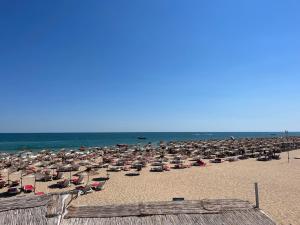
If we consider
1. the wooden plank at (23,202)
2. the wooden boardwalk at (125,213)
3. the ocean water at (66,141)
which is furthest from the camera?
A: the ocean water at (66,141)

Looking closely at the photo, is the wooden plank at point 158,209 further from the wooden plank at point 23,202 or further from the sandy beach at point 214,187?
the sandy beach at point 214,187

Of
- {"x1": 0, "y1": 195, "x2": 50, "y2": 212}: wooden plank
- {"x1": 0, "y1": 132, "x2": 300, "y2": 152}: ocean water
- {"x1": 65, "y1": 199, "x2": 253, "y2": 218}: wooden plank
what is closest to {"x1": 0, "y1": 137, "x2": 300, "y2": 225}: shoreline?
{"x1": 65, "y1": 199, "x2": 253, "y2": 218}: wooden plank

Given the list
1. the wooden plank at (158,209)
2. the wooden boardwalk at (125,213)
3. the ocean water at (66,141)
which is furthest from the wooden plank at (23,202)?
the ocean water at (66,141)

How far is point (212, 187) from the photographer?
630 inches

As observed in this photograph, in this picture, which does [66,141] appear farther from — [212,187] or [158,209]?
[158,209]

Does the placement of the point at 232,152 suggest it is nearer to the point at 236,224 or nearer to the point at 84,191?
the point at 84,191

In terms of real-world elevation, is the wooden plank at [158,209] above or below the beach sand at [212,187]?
above

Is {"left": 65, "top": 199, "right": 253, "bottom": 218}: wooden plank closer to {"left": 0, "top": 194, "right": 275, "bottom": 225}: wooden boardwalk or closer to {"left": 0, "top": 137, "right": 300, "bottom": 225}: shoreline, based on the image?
{"left": 0, "top": 194, "right": 275, "bottom": 225}: wooden boardwalk

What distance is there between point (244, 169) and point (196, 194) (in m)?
10.0

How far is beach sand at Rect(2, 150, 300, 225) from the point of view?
12570 millimetres

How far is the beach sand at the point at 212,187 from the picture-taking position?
12570mm

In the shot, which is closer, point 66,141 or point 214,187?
point 214,187

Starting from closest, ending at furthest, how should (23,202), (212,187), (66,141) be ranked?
(23,202), (212,187), (66,141)

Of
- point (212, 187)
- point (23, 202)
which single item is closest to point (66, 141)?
point (212, 187)
